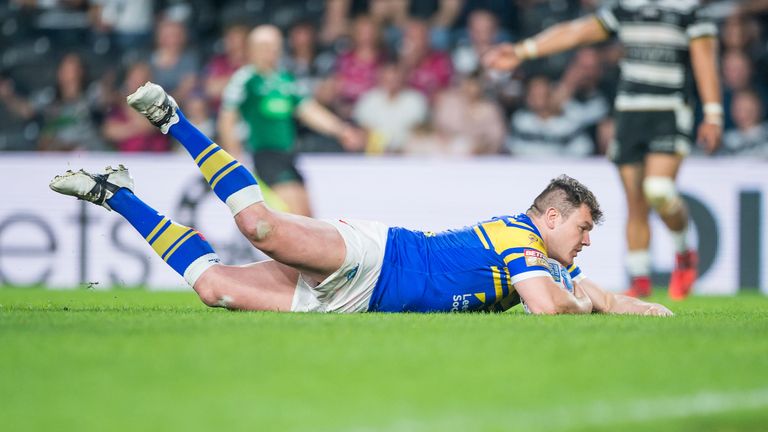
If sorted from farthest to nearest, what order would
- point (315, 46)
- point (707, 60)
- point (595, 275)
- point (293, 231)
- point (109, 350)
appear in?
point (315, 46), point (595, 275), point (707, 60), point (293, 231), point (109, 350)

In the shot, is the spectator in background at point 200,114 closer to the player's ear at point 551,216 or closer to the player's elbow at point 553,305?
the player's ear at point 551,216

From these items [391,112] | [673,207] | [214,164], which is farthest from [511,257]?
[391,112]

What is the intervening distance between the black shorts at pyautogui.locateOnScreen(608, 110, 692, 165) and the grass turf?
3.67 m

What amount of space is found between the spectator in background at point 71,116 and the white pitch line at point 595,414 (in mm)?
10232

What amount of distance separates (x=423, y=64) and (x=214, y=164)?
7954mm

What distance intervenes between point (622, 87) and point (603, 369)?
5.82 metres

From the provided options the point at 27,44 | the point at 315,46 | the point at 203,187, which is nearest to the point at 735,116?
the point at 315,46

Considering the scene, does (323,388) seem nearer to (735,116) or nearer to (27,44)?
(735,116)

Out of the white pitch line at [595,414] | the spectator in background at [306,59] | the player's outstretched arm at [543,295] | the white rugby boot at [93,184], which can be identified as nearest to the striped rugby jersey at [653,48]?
the player's outstretched arm at [543,295]

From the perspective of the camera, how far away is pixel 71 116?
527 inches

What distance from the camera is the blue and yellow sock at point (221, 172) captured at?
19.5 feet

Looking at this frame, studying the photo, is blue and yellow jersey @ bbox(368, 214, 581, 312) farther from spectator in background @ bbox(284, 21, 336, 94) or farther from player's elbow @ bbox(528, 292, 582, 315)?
spectator in background @ bbox(284, 21, 336, 94)

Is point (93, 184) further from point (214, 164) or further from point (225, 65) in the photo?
point (225, 65)

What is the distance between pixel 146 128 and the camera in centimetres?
1324
